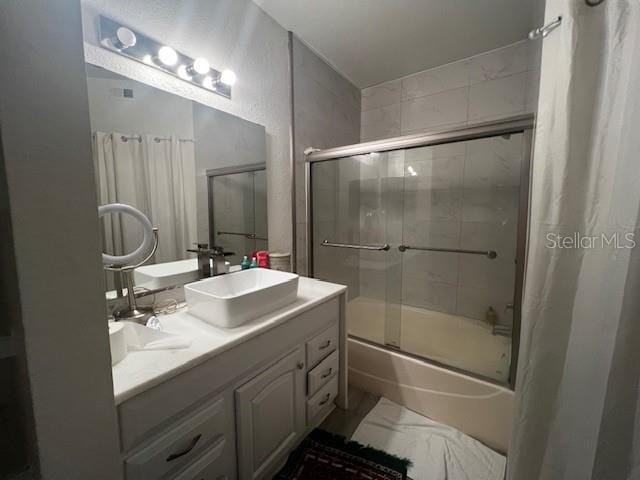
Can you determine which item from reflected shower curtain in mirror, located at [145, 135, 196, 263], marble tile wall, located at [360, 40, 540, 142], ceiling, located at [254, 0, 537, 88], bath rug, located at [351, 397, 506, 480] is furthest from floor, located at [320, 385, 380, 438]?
ceiling, located at [254, 0, 537, 88]

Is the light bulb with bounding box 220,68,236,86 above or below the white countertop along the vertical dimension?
above

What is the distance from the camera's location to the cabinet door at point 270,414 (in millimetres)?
936

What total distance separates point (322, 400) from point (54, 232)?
1313 mm

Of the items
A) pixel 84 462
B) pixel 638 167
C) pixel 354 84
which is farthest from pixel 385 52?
pixel 84 462

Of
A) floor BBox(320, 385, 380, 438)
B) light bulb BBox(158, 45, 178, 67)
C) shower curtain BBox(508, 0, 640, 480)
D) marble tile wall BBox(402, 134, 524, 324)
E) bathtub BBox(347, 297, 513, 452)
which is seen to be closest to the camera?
shower curtain BBox(508, 0, 640, 480)

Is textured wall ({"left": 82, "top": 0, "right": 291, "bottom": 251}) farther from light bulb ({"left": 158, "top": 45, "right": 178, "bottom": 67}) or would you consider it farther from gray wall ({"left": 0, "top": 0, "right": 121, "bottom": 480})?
gray wall ({"left": 0, "top": 0, "right": 121, "bottom": 480})

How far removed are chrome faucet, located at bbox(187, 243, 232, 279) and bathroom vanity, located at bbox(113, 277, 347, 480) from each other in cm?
28

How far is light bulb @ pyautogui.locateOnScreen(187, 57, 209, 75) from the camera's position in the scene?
1.22 meters

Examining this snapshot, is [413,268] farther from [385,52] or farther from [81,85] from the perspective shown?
[81,85]

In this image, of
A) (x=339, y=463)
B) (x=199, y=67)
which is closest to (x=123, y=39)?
(x=199, y=67)

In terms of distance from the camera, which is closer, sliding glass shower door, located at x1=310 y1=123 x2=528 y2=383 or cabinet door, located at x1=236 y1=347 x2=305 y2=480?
cabinet door, located at x1=236 y1=347 x2=305 y2=480

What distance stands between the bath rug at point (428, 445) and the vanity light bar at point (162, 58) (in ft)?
6.29

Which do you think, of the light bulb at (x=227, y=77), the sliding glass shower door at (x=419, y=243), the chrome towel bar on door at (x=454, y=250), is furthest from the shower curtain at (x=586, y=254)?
the light bulb at (x=227, y=77)

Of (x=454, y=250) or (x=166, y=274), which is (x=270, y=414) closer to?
(x=166, y=274)
